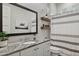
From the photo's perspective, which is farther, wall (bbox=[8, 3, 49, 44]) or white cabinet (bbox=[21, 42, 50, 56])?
wall (bbox=[8, 3, 49, 44])

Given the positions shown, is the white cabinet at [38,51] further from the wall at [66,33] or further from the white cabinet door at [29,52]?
the wall at [66,33]

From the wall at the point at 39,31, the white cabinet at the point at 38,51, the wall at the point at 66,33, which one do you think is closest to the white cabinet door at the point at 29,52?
the white cabinet at the point at 38,51

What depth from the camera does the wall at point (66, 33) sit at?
1.24 metres

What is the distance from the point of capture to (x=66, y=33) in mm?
1289

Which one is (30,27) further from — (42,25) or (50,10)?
(50,10)

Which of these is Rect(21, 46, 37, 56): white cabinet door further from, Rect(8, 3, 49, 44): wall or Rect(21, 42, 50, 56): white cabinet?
Rect(8, 3, 49, 44): wall

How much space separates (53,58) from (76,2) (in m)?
0.78

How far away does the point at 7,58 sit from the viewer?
88 cm

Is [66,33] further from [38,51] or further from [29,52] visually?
[29,52]

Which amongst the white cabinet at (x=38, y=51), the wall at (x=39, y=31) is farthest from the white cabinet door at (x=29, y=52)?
the wall at (x=39, y=31)

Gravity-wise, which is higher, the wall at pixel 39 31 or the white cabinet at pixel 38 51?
the wall at pixel 39 31

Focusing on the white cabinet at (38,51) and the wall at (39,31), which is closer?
the white cabinet at (38,51)

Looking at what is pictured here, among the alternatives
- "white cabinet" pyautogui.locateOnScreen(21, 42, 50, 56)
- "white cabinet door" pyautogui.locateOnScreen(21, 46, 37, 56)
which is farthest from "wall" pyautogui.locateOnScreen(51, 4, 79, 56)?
"white cabinet door" pyautogui.locateOnScreen(21, 46, 37, 56)

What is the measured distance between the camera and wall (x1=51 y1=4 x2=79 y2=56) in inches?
48.7
